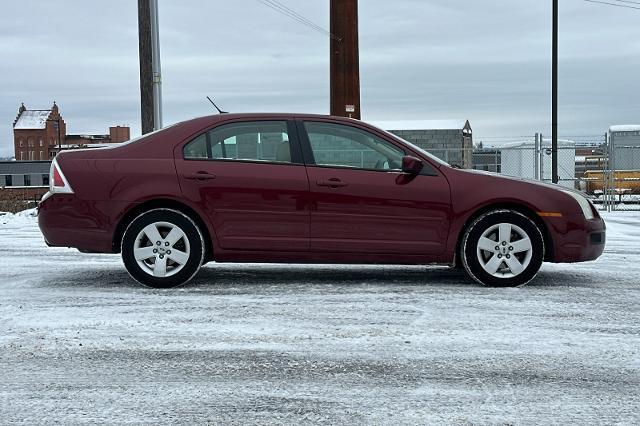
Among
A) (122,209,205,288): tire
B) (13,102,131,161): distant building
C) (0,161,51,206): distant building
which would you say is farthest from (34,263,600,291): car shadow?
(13,102,131,161): distant building

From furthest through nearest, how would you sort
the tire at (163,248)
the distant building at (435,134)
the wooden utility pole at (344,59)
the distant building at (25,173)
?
the distant building at (25,173)
the distant building at (435,134)
the wooden utility pole at (344,59)
the tire at (163,248)

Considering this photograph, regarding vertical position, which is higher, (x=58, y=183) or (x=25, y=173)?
(x=25, y=173)

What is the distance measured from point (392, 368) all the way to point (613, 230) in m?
9.98

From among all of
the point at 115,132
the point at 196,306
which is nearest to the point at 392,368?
the point at 196,306

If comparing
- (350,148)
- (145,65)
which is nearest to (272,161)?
(350,148)

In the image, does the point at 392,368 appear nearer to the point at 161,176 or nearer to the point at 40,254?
the point at 161,176

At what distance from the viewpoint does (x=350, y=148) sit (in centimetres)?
624

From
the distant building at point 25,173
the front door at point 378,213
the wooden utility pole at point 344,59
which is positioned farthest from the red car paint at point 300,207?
the distant building at point 25,173

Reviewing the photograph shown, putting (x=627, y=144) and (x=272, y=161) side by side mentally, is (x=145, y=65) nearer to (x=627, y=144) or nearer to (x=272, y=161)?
(x=272, y=161)

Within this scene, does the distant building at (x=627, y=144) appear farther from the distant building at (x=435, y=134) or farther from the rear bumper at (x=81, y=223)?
the rear bumper at (x=81, y=223)

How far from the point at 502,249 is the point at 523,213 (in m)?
0.39

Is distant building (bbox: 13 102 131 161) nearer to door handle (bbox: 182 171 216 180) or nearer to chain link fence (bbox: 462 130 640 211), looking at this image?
chain link fence (bbox: 462 130 640 211)

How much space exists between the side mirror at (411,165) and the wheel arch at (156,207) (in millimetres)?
1812

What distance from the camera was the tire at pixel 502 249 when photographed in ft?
19.8
